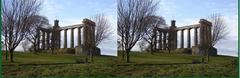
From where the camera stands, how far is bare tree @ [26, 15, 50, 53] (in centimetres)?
1350

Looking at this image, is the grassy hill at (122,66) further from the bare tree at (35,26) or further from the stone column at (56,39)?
the bare tree at (35,26)

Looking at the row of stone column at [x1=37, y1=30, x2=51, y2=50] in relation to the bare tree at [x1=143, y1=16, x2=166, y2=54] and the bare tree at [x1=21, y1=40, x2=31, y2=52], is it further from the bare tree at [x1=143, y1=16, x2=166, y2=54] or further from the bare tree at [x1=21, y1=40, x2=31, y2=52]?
the bare tree at [x1=143, y1=16, x2=166, y2=54]

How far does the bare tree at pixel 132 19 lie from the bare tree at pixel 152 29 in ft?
0.40

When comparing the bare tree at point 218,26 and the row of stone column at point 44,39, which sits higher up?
the bare tree at point 218,26

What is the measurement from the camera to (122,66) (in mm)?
14094

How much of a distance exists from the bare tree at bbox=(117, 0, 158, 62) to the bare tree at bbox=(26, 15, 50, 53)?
2.13 meters

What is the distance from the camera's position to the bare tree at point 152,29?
1369 centimetres

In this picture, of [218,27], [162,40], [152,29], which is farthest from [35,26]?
[218,27]

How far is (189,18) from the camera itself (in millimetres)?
13555

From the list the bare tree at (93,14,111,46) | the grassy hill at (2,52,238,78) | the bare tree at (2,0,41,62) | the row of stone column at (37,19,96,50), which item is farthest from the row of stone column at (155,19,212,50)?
the bare tree at (2,0,41,62)

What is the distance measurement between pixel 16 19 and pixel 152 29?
3.95 meters

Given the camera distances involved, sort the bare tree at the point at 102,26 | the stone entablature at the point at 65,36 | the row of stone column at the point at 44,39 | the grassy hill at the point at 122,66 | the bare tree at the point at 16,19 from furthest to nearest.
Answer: the grassy hill at the point at 122,66 < the row of stone column at the point at 44,39 < the stone entablature at the point at 65,36 < the bare tree at the point at 102,26 < the bare tree at the point at 16,19

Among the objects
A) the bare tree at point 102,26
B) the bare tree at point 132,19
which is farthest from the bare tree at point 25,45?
the bare tree at point 132,19

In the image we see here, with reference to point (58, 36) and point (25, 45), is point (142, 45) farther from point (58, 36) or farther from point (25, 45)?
point (25, 45)
